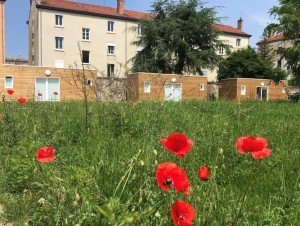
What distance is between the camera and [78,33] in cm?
4909

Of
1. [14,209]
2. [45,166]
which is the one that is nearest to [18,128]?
[45,166]

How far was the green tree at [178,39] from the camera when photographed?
1534 inches

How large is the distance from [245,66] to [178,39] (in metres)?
10.5

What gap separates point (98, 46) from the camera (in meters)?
50.4

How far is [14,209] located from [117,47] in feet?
165

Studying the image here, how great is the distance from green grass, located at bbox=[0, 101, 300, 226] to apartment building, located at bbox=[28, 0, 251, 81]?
39.4m

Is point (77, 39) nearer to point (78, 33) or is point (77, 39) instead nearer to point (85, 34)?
point (78, 33)

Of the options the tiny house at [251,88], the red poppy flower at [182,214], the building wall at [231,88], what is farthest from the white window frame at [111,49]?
the red poppy flower at [182,214]

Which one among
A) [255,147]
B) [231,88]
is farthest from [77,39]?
[255,147]

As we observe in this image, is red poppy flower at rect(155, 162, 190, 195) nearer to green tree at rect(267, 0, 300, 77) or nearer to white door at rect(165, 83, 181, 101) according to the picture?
white door at rect(165, 83, 181, 101)

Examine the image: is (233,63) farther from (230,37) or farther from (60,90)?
(60,90)

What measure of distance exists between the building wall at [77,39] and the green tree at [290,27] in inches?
979

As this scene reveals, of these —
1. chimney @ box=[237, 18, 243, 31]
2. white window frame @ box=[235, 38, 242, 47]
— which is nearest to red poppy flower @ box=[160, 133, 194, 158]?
white window frame @ box=[235, 38, 242, 47]

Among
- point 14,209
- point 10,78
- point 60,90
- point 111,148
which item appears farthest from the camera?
point 60,90
